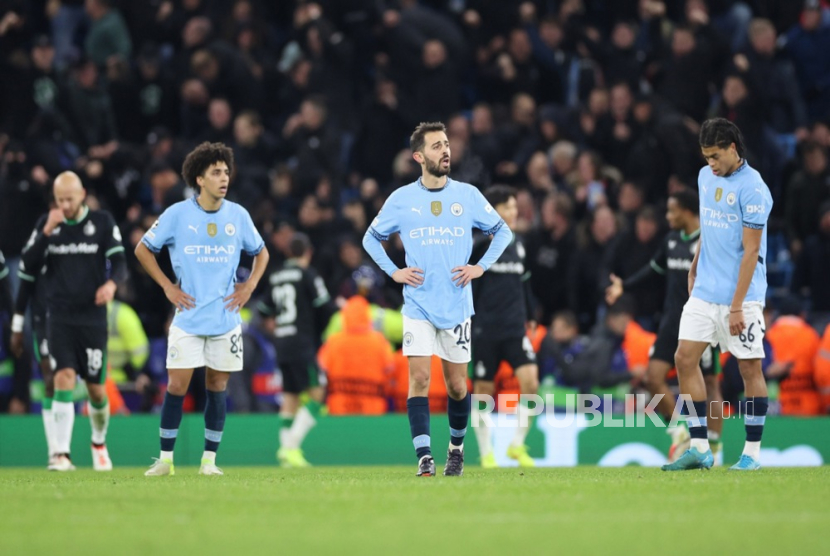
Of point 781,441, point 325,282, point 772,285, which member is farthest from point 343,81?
point 781,441

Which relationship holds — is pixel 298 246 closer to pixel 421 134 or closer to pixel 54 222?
pixel 54 222

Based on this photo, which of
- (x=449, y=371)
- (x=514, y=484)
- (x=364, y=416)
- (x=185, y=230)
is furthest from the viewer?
(x=364, y=416)

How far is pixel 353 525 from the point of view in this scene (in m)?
6.84

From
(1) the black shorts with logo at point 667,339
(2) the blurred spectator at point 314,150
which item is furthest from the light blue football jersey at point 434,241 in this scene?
(2) the blurred spectator at point 314,150

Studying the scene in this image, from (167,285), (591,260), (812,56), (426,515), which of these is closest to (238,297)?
(167,285)

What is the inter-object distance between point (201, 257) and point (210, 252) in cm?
8

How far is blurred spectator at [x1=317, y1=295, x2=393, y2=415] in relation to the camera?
1622 cm

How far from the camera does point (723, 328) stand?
33.4ft

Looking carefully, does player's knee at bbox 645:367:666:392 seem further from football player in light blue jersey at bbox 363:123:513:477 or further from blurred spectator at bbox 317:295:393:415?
blurred spectator at bbox 317:295:393:415

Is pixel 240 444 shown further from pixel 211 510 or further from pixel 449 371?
pixel 211 510

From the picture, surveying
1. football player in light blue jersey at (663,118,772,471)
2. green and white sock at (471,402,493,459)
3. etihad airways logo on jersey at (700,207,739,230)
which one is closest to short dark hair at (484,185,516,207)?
green and white sock at (471,402,493,459)

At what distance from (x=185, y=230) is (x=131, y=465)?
5824 mm

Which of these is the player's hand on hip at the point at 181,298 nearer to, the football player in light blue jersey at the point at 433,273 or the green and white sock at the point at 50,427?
the football player in light blue jersey at the point at 433,273

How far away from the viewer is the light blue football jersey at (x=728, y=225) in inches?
391
